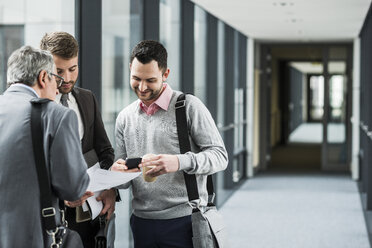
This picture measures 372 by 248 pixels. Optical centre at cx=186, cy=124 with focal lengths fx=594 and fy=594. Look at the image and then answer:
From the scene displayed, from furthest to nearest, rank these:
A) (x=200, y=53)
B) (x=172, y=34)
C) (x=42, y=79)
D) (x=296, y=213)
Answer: (x=296, y=213)
(x=200, y=53)
(x=172, y=34)
(x=42, y=79)

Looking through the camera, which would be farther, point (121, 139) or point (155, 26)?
point (155, 26)

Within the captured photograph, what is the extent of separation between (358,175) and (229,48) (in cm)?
339

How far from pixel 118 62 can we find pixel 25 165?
2.29 metres

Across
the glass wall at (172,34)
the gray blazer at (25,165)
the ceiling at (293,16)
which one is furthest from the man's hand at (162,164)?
the ceiling at (293,16)

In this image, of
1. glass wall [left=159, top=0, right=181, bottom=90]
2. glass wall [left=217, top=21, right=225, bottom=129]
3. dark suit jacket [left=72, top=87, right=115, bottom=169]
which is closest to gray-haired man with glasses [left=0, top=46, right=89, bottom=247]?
dark suit jacket [left=72, top=87, right=115, bottom=169]

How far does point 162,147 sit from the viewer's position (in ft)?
7.13

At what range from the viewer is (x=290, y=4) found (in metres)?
6.30

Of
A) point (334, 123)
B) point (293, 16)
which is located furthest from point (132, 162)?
point (334, 123)

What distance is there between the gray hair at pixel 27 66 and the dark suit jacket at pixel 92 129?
47 centimetres

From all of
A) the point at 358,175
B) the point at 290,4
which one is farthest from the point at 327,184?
the point at 290,4

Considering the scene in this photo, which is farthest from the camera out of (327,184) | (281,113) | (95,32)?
(281,113)

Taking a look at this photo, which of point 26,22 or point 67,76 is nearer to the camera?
point 67,76

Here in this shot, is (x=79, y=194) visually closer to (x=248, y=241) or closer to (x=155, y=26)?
(x=155, y=26)

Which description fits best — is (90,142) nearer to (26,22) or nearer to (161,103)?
(161,103)
